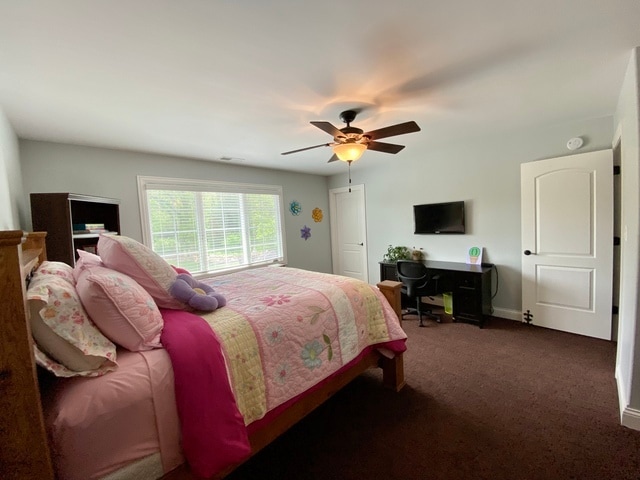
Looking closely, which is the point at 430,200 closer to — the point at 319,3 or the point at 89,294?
the point at 319,3

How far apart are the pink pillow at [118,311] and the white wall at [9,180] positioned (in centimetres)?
110

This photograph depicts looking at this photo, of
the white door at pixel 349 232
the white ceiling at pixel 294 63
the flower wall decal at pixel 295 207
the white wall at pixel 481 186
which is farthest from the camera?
the white door at pixel 349 232

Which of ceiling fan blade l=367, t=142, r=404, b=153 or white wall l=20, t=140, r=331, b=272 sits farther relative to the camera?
white wall l=20, t=140, r=331, b=272

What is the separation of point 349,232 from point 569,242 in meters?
3.23

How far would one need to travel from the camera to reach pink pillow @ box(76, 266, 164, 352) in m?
1.15

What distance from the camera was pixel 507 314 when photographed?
3.59 metres

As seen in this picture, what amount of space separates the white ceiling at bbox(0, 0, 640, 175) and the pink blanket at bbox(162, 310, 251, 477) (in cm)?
146

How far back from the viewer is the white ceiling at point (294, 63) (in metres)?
1.25

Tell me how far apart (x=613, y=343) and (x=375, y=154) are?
11.0 ft

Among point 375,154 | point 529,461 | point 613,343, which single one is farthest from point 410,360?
point 375,154

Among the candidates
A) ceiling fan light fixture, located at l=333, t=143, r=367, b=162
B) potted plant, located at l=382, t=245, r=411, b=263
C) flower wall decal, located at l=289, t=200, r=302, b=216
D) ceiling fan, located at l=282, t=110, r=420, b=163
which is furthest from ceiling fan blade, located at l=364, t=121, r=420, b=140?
flower wall decal, located at l=289, t=200, r=302, b=216

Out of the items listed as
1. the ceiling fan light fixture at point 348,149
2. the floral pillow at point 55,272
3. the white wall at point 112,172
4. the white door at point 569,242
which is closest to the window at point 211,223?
the white wall at point 112,172

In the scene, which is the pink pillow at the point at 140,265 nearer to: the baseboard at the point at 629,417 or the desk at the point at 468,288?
the baseboard at the point at 629,417

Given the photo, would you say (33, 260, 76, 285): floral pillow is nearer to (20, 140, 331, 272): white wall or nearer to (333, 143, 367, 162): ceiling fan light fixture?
(20, 140, 331, 272): white wall
